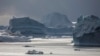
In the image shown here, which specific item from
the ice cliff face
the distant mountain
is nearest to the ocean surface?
the ice cliff face

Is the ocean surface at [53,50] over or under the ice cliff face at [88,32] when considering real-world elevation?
under

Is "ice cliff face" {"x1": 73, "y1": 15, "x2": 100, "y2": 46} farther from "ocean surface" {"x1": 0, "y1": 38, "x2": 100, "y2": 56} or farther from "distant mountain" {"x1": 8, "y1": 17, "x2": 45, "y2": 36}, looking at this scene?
"distant mountain" {"x1": 8, "y1": 17, "x2": 45, "y2": 36}

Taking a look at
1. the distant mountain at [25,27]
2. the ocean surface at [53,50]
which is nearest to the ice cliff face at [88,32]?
the ocean surface at [53,50]

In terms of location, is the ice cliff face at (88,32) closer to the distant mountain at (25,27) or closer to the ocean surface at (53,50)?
the ocean surface at (53,50)

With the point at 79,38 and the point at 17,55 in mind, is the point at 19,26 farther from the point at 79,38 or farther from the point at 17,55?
the point at 17,55

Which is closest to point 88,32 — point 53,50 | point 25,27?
point 53,50

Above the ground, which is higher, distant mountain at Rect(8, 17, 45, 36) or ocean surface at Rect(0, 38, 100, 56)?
distant mountain at Rect(8, 17, 45, 36)

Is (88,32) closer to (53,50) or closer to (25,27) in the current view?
(53,50)
